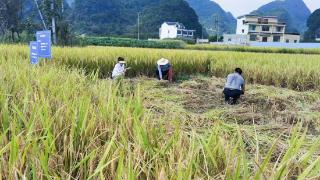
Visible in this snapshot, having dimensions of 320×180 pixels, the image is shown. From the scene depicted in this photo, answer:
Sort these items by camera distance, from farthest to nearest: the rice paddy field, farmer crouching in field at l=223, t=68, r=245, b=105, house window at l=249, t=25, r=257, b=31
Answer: house window at l=249, t=25, r=257, b=31
farmer crouching in field at l=223, t=68, r=245, b=105
the rice paddy field

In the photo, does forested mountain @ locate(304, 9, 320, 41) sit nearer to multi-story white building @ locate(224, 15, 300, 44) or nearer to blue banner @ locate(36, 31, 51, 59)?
multi-story white building @ locate(224, 15, 300, 44)

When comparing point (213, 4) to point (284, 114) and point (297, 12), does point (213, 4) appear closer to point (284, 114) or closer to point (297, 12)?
point (297, 12)

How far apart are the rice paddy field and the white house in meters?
55.4

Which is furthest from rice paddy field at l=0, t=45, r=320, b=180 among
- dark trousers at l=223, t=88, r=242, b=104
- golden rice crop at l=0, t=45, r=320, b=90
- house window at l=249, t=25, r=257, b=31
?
house window at l=249, t=25, r=257, b=31

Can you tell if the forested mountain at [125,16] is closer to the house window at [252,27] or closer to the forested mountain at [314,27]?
the house window at [252,27]

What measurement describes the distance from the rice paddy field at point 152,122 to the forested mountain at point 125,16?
49.6 metres

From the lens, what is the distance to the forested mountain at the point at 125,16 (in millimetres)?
62875

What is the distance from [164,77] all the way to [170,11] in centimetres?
6939

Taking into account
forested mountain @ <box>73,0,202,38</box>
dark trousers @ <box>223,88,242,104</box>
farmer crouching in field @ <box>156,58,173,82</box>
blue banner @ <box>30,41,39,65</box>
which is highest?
forested mountain @ <box>73,0,202,38</box>

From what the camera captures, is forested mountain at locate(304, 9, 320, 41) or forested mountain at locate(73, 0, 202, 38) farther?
forested mountain at locate(304, 9, 320, 41)

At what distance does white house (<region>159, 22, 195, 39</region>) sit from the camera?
6766 cm

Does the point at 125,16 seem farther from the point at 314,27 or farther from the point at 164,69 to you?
the point at 164,69

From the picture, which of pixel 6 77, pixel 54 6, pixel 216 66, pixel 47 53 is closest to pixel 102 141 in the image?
pixel 6 77

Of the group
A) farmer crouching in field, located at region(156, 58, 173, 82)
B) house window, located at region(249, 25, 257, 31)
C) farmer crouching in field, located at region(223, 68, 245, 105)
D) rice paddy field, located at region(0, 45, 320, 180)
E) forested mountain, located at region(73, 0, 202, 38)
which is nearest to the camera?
rice paddy field, located at region(0, 45, 320, 180)
